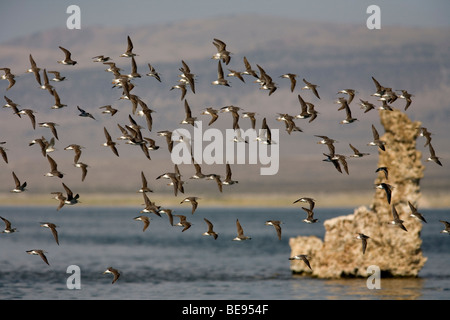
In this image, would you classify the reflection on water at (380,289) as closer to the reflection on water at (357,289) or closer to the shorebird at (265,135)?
the reflection on water at (357,289)

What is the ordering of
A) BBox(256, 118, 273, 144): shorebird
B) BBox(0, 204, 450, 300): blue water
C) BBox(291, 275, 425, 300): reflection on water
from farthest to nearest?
BBox(0, 204, 450, 300): blue water < BBox(291, 275, 425, 300): reflection on water < BBox(256, 118, 273, 144): shorebird

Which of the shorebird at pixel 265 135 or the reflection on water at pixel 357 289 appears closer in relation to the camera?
the shorebird at pixel 265 135

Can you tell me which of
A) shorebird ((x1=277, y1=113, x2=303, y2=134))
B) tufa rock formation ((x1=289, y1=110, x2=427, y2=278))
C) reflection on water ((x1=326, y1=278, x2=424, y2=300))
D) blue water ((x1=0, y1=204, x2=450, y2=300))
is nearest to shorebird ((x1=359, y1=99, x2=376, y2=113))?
shorebird ((x1=277, y1=113, x2=303, y2=134))

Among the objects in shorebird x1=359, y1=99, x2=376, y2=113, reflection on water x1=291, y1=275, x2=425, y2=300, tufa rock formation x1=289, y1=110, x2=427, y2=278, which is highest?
shorebird x1=359, y1=99, x2=376, y2=113

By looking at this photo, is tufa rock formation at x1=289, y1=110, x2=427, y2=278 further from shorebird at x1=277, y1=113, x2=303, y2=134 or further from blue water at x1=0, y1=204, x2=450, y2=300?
shorebird at x1=277, y1=113, x2=303, y2=134

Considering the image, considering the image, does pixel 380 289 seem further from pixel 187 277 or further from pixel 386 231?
pixel 187 277

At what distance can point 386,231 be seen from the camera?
70250 mm

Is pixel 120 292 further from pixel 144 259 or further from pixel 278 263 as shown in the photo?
pixel 144 259

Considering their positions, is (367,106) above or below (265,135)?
above

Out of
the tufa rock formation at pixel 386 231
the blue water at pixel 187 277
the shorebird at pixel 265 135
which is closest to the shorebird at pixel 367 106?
the shorebird at pixel 265 135

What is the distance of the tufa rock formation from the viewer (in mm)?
70000

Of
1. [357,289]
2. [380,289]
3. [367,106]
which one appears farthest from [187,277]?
[367,106]

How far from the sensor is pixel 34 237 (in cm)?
18150

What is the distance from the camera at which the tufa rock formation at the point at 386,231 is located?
7000cm
